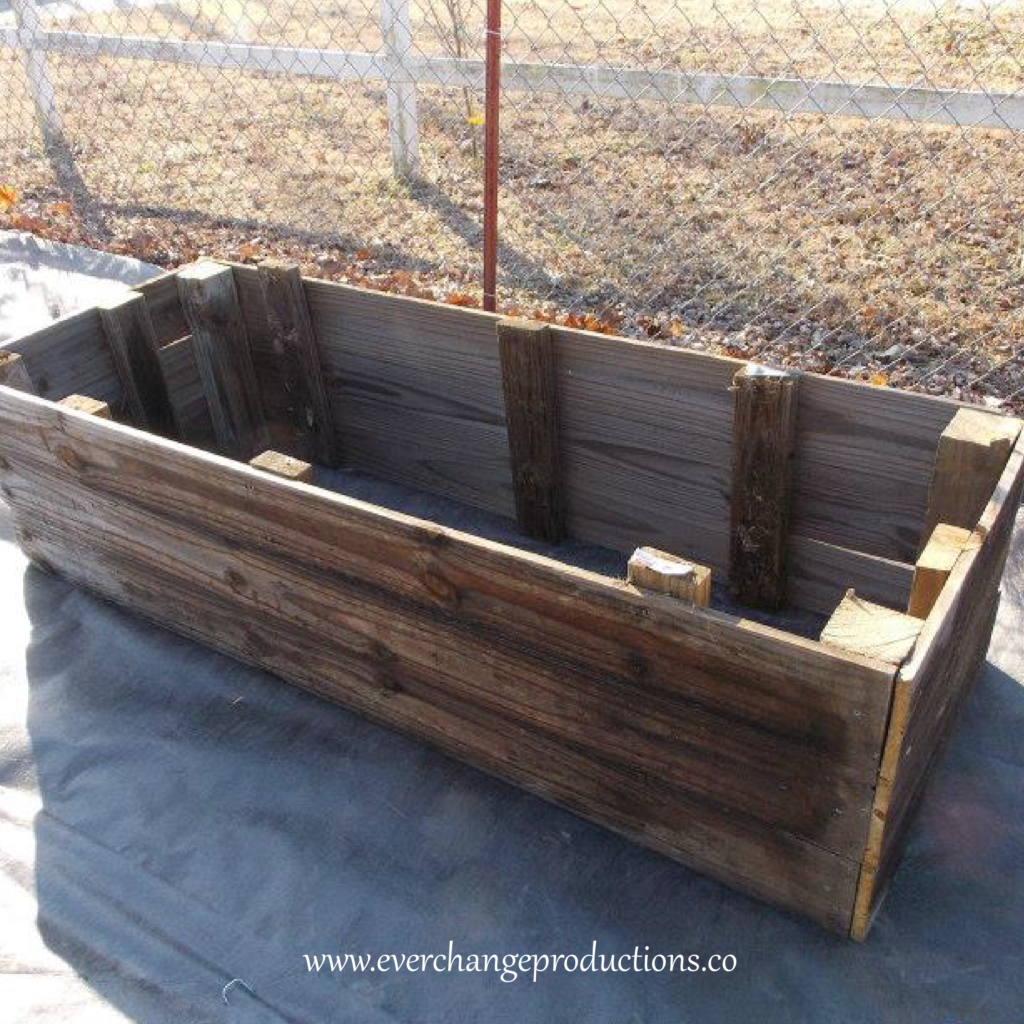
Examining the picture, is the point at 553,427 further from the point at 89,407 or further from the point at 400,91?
the point at 400,91

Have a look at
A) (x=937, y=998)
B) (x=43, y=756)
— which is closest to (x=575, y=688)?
(x=937, y=998)

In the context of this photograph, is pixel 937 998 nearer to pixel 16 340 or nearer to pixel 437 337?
pixel 437 337

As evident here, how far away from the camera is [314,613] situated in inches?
82.1

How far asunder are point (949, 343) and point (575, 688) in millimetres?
2643

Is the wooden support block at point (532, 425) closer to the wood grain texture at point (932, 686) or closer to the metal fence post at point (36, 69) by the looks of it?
the wood grain texture at point (932, 686)

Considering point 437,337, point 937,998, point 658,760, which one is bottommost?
point 937,998

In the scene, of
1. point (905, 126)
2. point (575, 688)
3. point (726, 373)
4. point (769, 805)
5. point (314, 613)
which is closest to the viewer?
point (769, 805)

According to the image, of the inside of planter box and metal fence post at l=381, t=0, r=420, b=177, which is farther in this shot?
metal fence post at l=381, t=0, r=420, b=177

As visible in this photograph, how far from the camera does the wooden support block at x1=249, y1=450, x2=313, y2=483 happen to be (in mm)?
1961

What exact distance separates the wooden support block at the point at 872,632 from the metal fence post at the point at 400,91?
4.12 meters

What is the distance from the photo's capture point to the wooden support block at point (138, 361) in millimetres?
2865

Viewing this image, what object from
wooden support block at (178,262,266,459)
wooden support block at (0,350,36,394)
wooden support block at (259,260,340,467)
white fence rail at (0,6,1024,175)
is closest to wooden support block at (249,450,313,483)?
wooden support block at (0,350,36,394)

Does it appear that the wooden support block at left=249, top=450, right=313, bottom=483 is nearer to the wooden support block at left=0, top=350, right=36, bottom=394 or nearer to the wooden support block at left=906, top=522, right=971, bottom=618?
the wooden support block at left=0, top=350, right=36, bottom=394

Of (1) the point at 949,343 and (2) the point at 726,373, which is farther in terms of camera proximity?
(1) the point at 949,343
